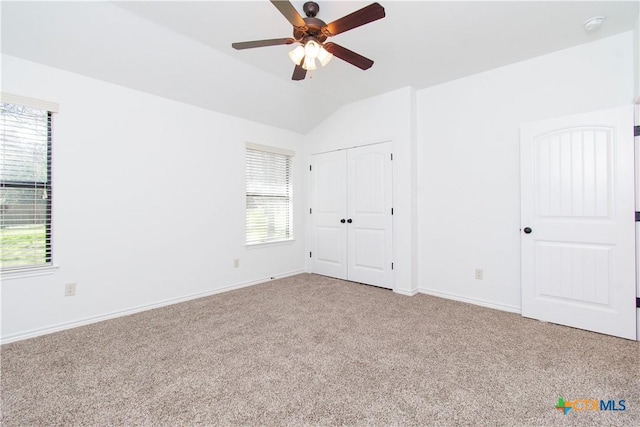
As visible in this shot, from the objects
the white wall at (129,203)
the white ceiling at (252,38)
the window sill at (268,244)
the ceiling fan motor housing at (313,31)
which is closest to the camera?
the ceiling fan motor housing at (313,31)

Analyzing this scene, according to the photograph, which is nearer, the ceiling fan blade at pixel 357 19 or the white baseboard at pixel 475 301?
the ceiling fan blade at pixel 357 19

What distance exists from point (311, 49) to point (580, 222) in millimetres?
2816

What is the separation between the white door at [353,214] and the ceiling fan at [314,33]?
6.01 feet

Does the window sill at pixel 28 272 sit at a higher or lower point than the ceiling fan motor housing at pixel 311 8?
lower

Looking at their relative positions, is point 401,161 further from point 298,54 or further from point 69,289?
point 69,289

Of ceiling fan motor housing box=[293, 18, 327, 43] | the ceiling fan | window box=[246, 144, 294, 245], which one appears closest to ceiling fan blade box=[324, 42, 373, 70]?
the ceiling fan

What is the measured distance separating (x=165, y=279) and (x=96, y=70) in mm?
2226

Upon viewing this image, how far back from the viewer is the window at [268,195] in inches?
164

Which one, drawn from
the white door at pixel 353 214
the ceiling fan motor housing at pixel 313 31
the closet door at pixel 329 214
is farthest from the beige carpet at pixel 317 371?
the ceiling fan motor housing at pixel 313 31

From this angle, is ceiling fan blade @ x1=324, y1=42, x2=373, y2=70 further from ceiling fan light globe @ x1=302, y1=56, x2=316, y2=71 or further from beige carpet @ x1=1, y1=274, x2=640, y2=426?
beige carpet @ x1=1, y1=274, x2=640, y2=426

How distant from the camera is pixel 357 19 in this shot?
1790 millimetres

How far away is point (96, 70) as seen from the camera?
8.85 ft

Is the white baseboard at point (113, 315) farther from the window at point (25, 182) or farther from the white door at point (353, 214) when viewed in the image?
the white door at point (353, 214)

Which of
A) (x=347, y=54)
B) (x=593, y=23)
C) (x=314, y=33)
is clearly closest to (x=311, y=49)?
(x=314, y=33)
